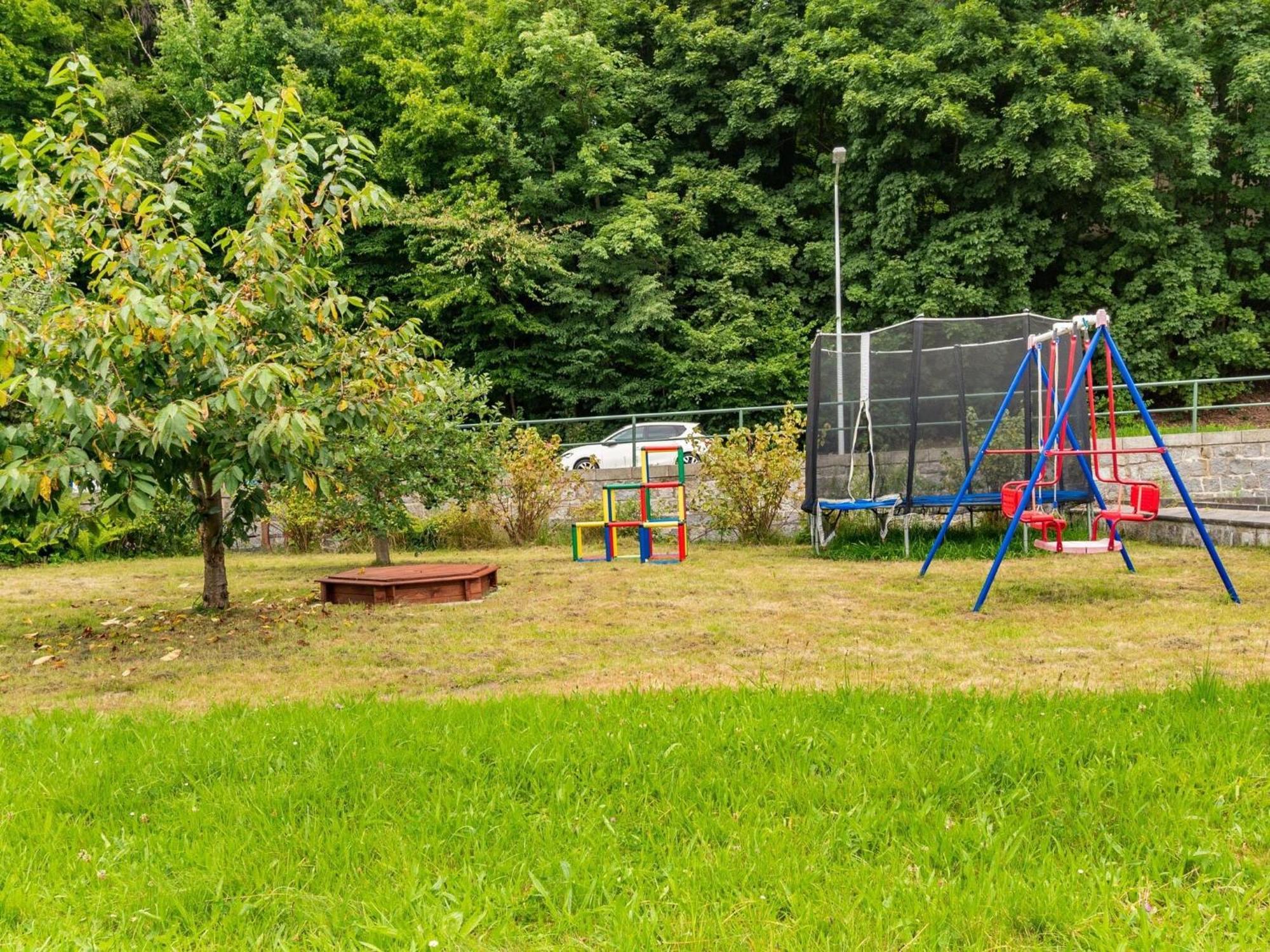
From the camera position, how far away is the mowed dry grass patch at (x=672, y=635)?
480cm

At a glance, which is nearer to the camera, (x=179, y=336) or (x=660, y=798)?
(x=660, y=798)

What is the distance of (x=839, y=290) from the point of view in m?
21.1

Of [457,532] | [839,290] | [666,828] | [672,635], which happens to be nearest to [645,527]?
[457,532]

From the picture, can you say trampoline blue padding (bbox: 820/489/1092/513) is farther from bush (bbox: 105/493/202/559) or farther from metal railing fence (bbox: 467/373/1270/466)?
bush (bbox: 105/493/202/559)

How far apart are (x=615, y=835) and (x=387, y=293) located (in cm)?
2441

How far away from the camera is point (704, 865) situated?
2578 millimetres

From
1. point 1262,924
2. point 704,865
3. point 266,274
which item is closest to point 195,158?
point 266,274

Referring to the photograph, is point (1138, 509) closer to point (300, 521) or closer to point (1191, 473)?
point (1191, 473)

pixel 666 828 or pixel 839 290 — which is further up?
pixel 839 290

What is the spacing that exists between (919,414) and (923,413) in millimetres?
45

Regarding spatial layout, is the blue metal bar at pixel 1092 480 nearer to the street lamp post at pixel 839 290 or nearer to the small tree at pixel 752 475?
the street lamp post at pixel 839 290

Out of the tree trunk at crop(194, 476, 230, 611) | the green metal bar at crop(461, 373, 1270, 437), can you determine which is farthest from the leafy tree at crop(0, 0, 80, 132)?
the tree trunk at crop(194, 476, 230, 611)

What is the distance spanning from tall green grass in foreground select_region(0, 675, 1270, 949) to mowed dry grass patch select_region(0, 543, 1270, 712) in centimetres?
92

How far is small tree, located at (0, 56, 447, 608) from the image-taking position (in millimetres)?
5375
